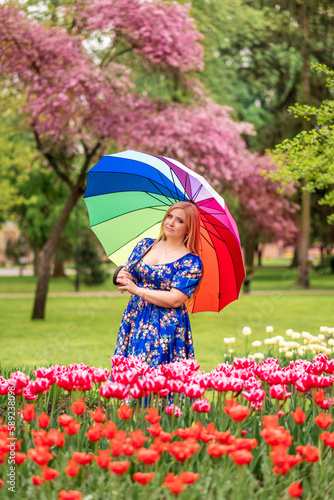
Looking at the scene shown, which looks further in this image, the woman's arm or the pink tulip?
the woman's arm

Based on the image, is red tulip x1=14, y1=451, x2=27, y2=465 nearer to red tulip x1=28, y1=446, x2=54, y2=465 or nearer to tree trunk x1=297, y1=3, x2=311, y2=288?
red tulip x1=28, y1=446, x2=54, y2=465

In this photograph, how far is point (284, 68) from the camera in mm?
30062

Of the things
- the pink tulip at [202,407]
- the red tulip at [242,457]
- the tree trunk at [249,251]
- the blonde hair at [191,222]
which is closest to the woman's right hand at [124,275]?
the blonde hair at [191,222]

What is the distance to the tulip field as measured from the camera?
271 cm

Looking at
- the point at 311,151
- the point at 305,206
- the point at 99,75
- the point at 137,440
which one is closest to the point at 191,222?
the point at 137,440

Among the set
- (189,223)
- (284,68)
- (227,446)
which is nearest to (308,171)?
(189,223)

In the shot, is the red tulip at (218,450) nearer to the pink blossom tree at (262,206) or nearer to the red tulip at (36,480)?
the red tulip at (36,480)

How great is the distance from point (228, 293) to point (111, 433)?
2517 millimetres

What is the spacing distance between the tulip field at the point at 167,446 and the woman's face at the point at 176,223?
1.03 metres

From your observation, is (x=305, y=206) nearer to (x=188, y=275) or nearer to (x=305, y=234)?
(x=305, y=234)

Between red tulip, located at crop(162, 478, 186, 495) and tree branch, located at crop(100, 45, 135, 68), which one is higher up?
tree branch, located at crop(100, 45, 135, 68)

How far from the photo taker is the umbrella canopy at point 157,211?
15.9 ft

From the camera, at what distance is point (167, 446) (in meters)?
2.89

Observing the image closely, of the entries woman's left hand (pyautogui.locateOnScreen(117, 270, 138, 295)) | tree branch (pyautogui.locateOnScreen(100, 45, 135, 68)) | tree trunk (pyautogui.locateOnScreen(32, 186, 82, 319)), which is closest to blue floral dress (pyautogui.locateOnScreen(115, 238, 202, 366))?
woman's left hand (pyautogui.locateOnScreen(117, 270, 138, 295))
